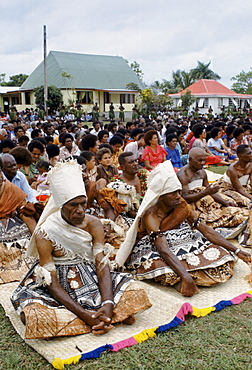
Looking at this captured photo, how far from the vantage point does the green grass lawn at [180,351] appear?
2811 millimetres

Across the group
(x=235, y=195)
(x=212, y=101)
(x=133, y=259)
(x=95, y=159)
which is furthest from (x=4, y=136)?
(x=212, y=101)

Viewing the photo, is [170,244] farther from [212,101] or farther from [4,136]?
[212,101]

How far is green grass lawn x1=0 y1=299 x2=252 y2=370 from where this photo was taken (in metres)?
2.81

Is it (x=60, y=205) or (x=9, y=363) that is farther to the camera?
(x=60, y=205)

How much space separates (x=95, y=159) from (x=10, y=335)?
3.75 meters

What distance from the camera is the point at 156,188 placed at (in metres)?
3.96

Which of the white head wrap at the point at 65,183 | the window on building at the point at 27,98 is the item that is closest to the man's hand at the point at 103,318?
the white head wrap at the point at 65,183

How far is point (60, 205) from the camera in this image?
129 inches

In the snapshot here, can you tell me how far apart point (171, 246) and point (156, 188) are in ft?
2.13

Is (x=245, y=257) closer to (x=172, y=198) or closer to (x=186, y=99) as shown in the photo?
(x=172, y=198)

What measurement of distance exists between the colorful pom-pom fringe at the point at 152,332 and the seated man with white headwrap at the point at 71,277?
17 cm

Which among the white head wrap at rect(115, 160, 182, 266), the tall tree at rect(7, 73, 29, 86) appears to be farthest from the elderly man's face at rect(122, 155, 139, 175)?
the tall tree at rect(7, 73, 29, 86)

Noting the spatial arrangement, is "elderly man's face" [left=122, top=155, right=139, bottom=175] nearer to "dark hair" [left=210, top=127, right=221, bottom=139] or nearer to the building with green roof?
"dark hair" [left=210, top=127, right=221, bottom=139]

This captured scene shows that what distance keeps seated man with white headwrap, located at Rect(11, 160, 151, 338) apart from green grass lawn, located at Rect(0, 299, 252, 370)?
237mm
